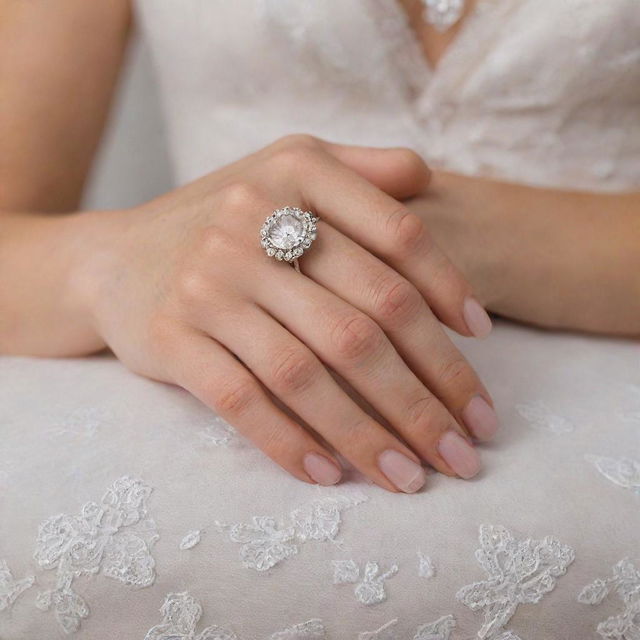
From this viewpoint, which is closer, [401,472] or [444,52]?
[401,472]

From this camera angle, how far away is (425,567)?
603 millimetres

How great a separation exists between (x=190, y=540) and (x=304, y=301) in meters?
0.22

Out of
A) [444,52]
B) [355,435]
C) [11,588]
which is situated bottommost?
[11,588]

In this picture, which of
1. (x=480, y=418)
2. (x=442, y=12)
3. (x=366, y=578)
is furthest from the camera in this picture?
(x=442, y=12)

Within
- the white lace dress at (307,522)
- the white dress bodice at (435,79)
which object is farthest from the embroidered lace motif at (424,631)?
the white dress bodice at (435,79)

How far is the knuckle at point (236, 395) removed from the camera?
2.21 feet

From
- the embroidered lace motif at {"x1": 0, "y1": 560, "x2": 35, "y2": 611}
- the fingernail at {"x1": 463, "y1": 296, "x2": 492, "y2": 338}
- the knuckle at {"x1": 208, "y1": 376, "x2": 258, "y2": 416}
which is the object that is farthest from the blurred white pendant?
the embroidered lace motif at {"x1": 0, "y1": 560, "x2": 35, "y2": 611}

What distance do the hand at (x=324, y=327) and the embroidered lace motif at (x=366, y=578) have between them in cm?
8

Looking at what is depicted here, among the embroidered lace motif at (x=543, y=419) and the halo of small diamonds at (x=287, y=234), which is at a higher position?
the halo of small diamonds at (x=287, y=234)

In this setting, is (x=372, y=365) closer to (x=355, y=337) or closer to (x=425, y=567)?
(x=355, y=337)

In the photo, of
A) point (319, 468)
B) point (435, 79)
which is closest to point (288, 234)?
point (319, 468)

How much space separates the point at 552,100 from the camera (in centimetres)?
101

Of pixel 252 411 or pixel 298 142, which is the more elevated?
pixel 298 142

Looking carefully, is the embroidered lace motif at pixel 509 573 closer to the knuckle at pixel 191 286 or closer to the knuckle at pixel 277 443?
the knuckle at pixel 277 443
